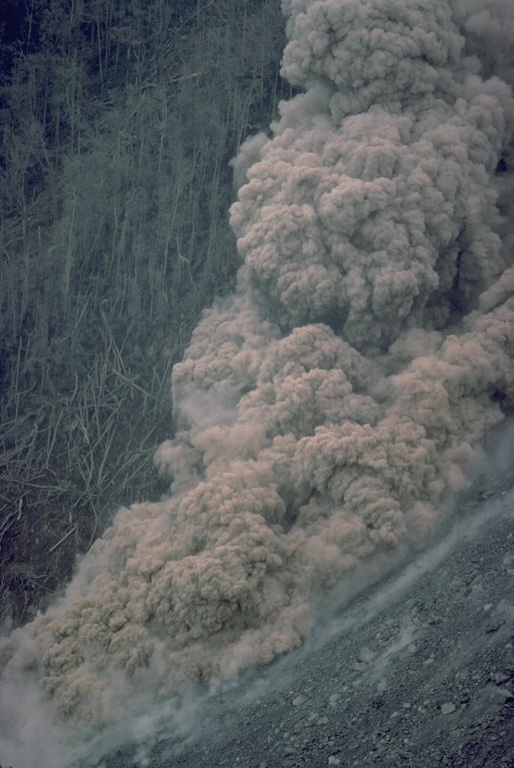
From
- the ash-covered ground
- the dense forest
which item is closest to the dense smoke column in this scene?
the ash-covered ground

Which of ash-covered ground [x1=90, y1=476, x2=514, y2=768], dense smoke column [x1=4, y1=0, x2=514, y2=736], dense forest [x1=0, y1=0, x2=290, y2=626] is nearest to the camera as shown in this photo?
ash-covered ground [x1=90, y1=476, x2=514, y2=768]

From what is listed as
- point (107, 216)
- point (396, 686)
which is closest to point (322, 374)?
point (396, 686)

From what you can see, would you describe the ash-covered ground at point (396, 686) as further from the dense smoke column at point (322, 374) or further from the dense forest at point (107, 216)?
the dense forest at point (107, 216)

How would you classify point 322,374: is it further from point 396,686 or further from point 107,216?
point 107,216

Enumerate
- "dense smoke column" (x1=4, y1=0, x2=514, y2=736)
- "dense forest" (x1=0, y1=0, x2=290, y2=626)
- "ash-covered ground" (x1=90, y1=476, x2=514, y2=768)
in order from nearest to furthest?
"ash-covered ground" (x1=90, y1=476, x2=514, y2=768) < "dense smoke column" (x1=4, y1=0, x2=514, y2=736) < "dense forest" (x1=0, y1=0, x2=290, y2=626)

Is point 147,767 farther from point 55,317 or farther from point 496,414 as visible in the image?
point 55,317

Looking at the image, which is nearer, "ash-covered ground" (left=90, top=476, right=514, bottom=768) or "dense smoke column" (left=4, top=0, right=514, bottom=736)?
"ash-covered ground" (left=90, top=476, right=514, bottom=768)

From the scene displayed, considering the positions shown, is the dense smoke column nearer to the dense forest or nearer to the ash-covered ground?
the ash-covered ground

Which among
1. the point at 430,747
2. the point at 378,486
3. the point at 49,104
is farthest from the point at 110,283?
the point at 430,747
